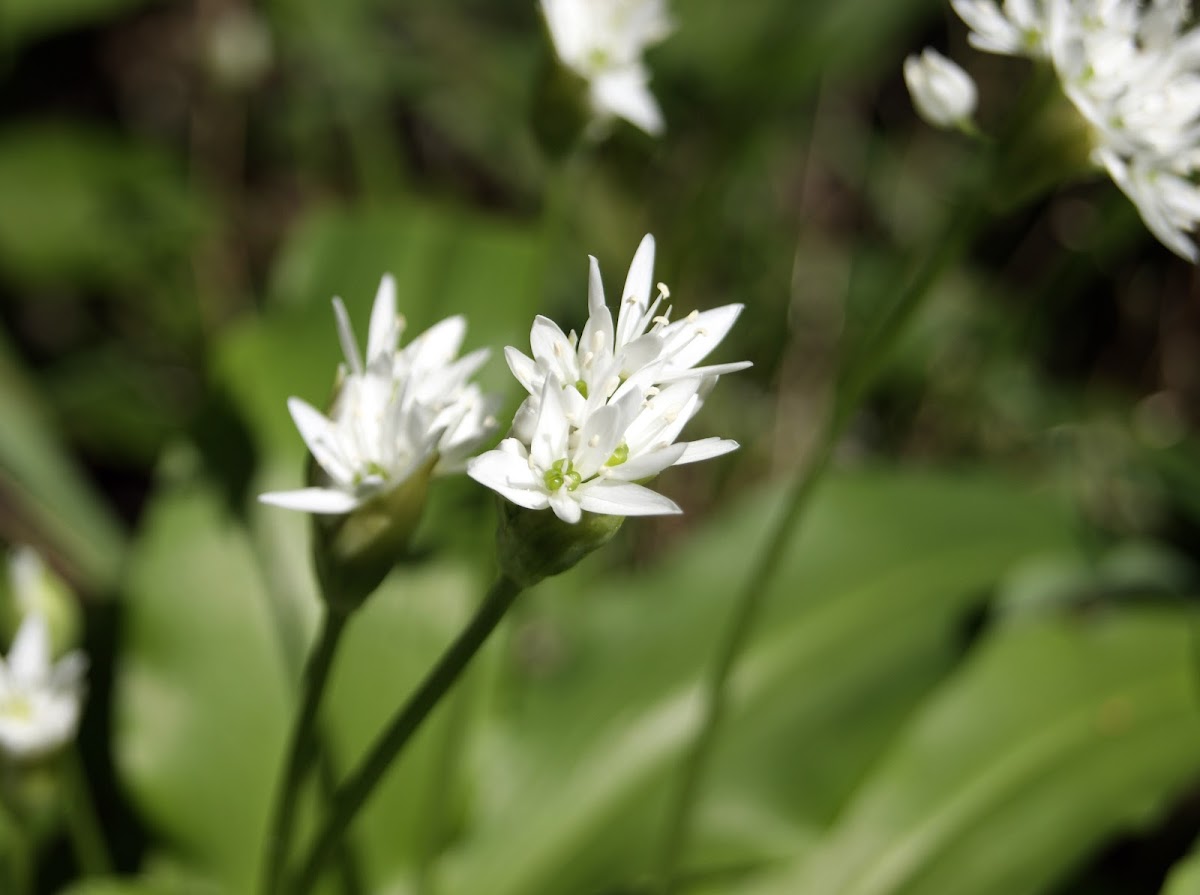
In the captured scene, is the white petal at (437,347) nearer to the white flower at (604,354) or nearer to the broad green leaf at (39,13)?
the white flower at (604,354)

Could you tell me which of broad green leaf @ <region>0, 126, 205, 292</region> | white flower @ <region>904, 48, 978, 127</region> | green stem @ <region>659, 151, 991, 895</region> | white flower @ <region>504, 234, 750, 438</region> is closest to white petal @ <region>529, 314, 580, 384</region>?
white flower @ <region>504, 234, 750, 438</region>

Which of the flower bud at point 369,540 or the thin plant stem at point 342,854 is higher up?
the flower bud at point 369,540

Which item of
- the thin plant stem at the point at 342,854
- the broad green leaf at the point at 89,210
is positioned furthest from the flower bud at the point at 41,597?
the broad green leaf at the point at 89,210

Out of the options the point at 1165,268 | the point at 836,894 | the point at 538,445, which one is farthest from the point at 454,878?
the point at 1165,268

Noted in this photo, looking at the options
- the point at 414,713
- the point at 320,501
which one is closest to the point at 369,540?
the point at 320,501

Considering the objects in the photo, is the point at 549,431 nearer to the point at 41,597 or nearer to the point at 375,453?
the point at 375,453

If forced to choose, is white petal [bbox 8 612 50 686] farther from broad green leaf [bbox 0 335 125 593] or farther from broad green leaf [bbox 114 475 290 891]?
broad green leaf [bbox 0 335 125 593]

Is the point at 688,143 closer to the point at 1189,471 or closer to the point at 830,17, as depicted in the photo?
the point at 830,17
